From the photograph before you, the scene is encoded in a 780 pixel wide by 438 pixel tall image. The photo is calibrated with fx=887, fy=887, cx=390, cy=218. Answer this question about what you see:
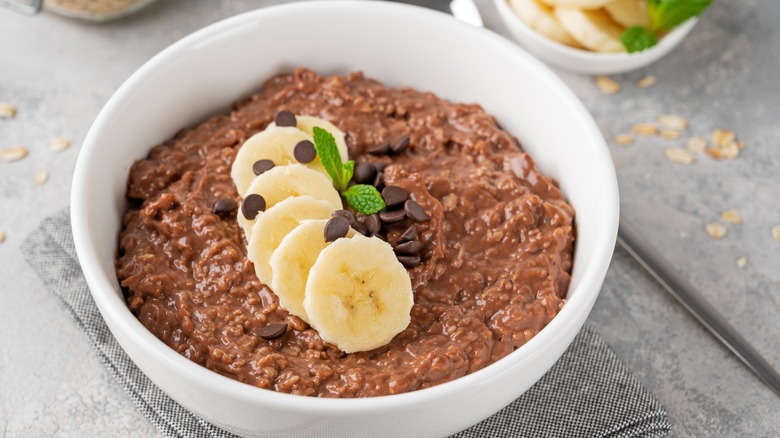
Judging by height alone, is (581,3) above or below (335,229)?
below

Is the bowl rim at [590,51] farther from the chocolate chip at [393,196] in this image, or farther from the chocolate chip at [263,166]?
the chocolate chip at [263,166]

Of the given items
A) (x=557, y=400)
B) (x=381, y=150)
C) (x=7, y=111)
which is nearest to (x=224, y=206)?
(x=381, y=150)

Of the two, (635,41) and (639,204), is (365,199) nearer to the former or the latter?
(639,204)

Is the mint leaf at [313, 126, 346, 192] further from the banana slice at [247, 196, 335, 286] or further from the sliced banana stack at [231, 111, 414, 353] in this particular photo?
the banana slice at [247, 196, 335, 286]

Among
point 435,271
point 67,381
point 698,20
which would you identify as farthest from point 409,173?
point 698,20

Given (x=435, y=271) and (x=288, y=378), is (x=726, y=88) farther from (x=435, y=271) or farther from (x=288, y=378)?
(x=288, y=378)

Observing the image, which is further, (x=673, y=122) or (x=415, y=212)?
(x=673, y=122)
